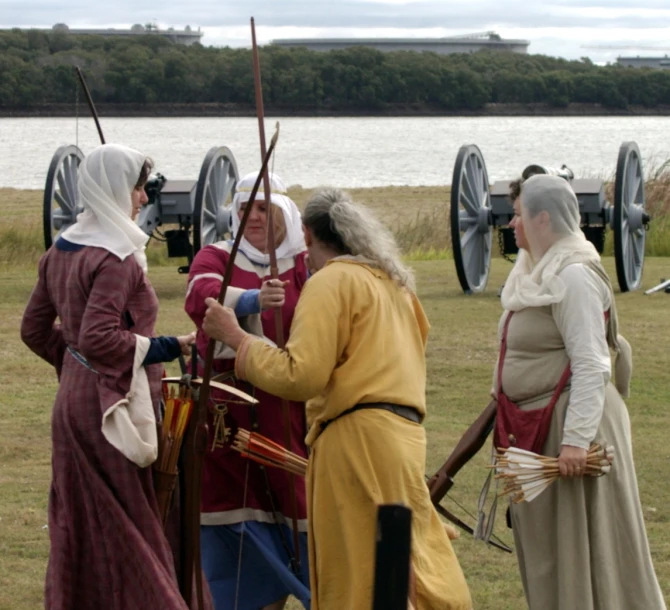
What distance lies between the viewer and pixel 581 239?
3740mm

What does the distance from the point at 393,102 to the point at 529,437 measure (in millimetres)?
69502

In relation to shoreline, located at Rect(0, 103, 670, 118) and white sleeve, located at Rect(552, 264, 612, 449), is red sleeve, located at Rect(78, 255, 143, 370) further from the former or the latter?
shoreline, located at Rect(0, 103, 670, 118)

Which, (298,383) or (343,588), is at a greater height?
(298,383)

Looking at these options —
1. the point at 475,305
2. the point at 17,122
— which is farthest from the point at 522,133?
the point at 475,305

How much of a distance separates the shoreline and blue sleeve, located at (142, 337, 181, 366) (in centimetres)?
3742

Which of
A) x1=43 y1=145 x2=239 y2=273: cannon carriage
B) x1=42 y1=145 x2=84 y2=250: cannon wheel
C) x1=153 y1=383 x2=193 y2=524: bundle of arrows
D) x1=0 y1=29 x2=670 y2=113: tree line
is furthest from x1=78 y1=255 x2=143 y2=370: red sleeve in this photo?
x1=0 y1=29 x2=670 y2=113: tree line

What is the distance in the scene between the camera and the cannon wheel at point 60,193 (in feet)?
38.8

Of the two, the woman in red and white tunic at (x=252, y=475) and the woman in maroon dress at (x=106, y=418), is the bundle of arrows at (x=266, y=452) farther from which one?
the woman in maroon dress at (x=106, y=418)

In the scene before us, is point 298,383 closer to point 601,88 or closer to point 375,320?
point 375,320

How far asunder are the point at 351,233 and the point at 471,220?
28.5ft

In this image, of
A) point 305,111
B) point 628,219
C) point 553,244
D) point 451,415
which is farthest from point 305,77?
point 553,244

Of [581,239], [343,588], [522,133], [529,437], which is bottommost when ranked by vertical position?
[522,133]

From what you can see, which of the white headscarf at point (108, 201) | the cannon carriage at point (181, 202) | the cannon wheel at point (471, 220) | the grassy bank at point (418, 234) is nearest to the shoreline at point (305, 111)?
the grassy bank at point (418, 234)

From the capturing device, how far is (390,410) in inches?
134
